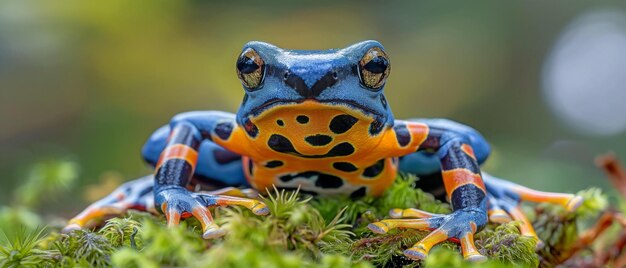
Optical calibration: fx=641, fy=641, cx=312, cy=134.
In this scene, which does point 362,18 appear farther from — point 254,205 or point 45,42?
point 254,205

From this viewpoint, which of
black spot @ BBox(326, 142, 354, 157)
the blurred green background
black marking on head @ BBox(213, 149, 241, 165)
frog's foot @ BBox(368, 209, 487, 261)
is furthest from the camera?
the blurred green background

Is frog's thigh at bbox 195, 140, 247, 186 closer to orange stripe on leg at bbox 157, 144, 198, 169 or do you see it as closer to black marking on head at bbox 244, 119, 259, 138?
orange stripe on leg at bbox 157, 144, 198, 169

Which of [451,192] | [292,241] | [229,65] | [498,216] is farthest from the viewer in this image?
[229,65]

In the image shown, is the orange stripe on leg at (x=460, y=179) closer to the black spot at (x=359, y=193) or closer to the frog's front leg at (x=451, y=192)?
the frog's front leg at (x=451, y=192)

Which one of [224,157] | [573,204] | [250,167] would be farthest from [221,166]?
[573,204]

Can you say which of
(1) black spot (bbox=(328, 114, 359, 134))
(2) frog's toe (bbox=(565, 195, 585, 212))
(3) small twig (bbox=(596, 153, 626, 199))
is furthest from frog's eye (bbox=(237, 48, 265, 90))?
(3) small twig (bbox=(596, 153, 626, 199))

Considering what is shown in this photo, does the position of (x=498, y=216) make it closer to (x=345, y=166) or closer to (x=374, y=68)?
(x=345, y=166)

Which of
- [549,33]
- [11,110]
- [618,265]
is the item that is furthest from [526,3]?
[618,265]
